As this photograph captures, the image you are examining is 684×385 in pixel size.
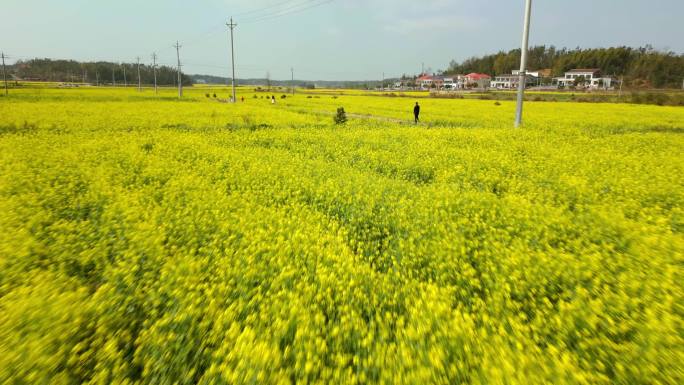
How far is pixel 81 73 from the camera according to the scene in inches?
4427

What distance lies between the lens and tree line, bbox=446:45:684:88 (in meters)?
79.3

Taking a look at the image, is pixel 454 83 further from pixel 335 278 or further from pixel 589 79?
pixel 335 278

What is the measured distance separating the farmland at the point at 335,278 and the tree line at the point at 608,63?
9800 centimetres

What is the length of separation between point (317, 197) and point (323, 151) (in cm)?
597

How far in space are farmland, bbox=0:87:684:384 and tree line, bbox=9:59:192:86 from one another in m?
122

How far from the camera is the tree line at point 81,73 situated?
112m

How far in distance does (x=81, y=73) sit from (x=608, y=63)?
512 feet

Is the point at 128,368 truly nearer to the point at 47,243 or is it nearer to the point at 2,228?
the point at 47,243

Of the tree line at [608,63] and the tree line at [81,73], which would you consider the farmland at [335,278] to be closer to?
the tree line at [608,63]

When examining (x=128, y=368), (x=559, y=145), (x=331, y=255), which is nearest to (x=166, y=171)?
(x=331, y=255)

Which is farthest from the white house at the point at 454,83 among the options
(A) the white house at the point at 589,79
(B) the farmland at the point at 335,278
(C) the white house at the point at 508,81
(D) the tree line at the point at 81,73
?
(B) the farmland at the point at 335,278

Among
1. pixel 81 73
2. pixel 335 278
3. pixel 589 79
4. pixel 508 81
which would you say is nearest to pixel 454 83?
pixel 508 81

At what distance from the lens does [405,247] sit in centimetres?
473

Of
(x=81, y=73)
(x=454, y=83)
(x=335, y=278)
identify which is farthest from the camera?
(x=454, y=83)
